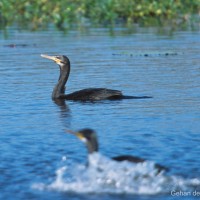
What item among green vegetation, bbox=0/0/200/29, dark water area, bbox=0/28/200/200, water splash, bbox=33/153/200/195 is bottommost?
green vegetation, bbox=0/0/200/29

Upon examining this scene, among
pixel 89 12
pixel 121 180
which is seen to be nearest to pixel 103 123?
pixel 121 180

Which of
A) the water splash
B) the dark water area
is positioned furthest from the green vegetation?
the water splash

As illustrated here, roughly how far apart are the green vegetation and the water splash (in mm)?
33295

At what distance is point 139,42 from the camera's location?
3275cm

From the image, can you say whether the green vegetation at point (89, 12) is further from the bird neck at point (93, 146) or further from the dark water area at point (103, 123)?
the bird neck at point (93, 146)

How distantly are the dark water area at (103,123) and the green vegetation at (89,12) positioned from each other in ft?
46.4

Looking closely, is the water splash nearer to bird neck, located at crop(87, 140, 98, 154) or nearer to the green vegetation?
bird neck, located at crop(87, 140, 98, 154)

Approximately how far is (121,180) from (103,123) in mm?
4663

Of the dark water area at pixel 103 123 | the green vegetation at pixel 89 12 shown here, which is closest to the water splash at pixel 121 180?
the dark water area at pixel 103 123

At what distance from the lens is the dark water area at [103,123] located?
430 inches

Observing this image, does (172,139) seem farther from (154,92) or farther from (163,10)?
(163,10)

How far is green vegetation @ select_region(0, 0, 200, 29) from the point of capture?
45.1 m

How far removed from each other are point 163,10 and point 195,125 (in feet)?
105

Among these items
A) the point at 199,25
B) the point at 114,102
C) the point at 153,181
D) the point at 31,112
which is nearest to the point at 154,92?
the point at 114,102
